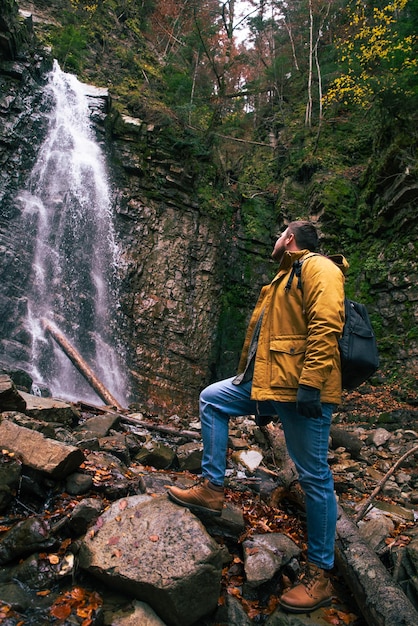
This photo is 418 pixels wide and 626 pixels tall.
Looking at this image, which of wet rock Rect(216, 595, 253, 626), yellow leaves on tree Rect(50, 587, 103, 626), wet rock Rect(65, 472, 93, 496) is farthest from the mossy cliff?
yellow leaves on tree Rect(50, 587, 103, 626)

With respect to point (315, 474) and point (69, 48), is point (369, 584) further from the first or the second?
point (69, 48)

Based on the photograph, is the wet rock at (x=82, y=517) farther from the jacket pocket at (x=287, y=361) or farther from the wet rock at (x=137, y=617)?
the jacket pocket at (x=287, y=361)

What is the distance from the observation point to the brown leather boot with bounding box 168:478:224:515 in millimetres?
2533

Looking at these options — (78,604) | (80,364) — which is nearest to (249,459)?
(78,604)

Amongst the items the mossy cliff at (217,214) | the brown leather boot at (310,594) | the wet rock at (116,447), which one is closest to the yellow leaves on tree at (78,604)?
the brown leather boot at (310,594)

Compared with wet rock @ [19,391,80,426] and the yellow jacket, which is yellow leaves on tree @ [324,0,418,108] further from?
wet rock @ [19,391,80,426]

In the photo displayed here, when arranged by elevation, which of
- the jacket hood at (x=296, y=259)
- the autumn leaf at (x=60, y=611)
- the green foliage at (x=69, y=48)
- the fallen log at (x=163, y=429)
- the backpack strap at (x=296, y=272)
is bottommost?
the fallen log at (x=163, y=429)

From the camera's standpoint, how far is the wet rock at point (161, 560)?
1.97 metres

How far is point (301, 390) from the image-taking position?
2.13 meters

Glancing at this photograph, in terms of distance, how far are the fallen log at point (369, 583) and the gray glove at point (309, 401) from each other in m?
1.04

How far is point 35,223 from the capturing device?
460 inches

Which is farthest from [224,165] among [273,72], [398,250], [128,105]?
[398,250]

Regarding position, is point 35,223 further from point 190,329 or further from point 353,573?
point 353,573

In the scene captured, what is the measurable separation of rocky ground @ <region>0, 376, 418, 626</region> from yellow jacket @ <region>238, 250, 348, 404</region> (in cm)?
105
